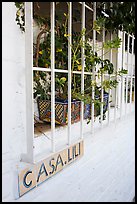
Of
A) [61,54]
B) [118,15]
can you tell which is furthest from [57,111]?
[118,15]

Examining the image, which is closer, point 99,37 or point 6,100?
point 6,100

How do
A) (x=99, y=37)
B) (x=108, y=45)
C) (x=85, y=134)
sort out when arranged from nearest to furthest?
(x=108, y=45) → (x=85, y=134) → (x=99, y=37)

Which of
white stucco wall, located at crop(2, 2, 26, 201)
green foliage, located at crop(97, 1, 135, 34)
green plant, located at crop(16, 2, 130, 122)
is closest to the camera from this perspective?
white stucco wall, located at crop(2, 2, 26, 201)

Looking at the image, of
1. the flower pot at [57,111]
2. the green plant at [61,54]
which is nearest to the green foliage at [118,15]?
the green plant at [61,54]

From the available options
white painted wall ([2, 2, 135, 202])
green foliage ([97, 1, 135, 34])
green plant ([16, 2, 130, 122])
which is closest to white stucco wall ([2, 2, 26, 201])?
white painted wall ([2, 2, 135, 202])

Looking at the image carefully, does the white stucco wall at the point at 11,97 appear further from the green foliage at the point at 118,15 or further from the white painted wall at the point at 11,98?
the green foliage at the point at 118,15

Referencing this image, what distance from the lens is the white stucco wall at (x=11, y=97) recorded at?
0.74m

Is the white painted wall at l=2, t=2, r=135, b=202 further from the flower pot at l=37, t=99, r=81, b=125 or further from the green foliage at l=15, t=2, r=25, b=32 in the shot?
the flower pot at l=37, t=99, r=81, b=125

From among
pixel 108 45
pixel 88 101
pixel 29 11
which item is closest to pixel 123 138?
pixel 88 101

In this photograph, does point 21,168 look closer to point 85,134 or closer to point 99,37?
point 85,134

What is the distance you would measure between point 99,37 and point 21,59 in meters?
1.08

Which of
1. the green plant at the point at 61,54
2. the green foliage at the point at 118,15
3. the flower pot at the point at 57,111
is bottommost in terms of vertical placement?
the flower pot at the point at 57,111

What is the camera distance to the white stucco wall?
0.74 meters

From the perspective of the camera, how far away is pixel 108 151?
5.05ft
